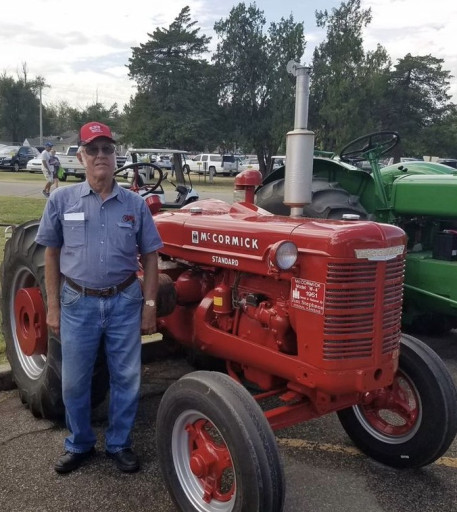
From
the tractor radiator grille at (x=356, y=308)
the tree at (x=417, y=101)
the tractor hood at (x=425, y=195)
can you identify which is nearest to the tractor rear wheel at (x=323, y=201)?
the tractor hood at (x=425, y=195)

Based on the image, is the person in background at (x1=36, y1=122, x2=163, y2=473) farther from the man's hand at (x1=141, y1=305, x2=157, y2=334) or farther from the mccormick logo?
the mccormick logo

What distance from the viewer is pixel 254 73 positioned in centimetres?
3462

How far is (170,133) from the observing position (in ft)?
112

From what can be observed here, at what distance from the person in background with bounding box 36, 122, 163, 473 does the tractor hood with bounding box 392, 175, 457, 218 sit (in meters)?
2.72

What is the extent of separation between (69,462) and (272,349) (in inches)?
46.0

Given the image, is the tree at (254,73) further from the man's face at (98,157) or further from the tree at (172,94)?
the man's face at (98,157)

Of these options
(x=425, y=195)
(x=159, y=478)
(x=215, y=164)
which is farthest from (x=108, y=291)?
(x=215, y=164)

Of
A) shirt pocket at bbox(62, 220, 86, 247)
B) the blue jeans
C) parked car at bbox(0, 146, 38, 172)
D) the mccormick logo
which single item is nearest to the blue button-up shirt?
Answer: shirt pocket at bbox(62, 220, 86, 247)

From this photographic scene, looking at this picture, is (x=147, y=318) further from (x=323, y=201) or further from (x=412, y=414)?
(x=323, y=201)

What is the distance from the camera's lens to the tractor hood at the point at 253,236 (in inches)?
95.7

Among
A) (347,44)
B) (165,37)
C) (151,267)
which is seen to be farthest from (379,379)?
(165,37)

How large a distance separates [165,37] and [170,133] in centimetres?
748

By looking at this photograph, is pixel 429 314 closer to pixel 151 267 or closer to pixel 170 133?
pixel 151 267

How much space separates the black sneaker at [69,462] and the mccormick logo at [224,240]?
1.26 meters
